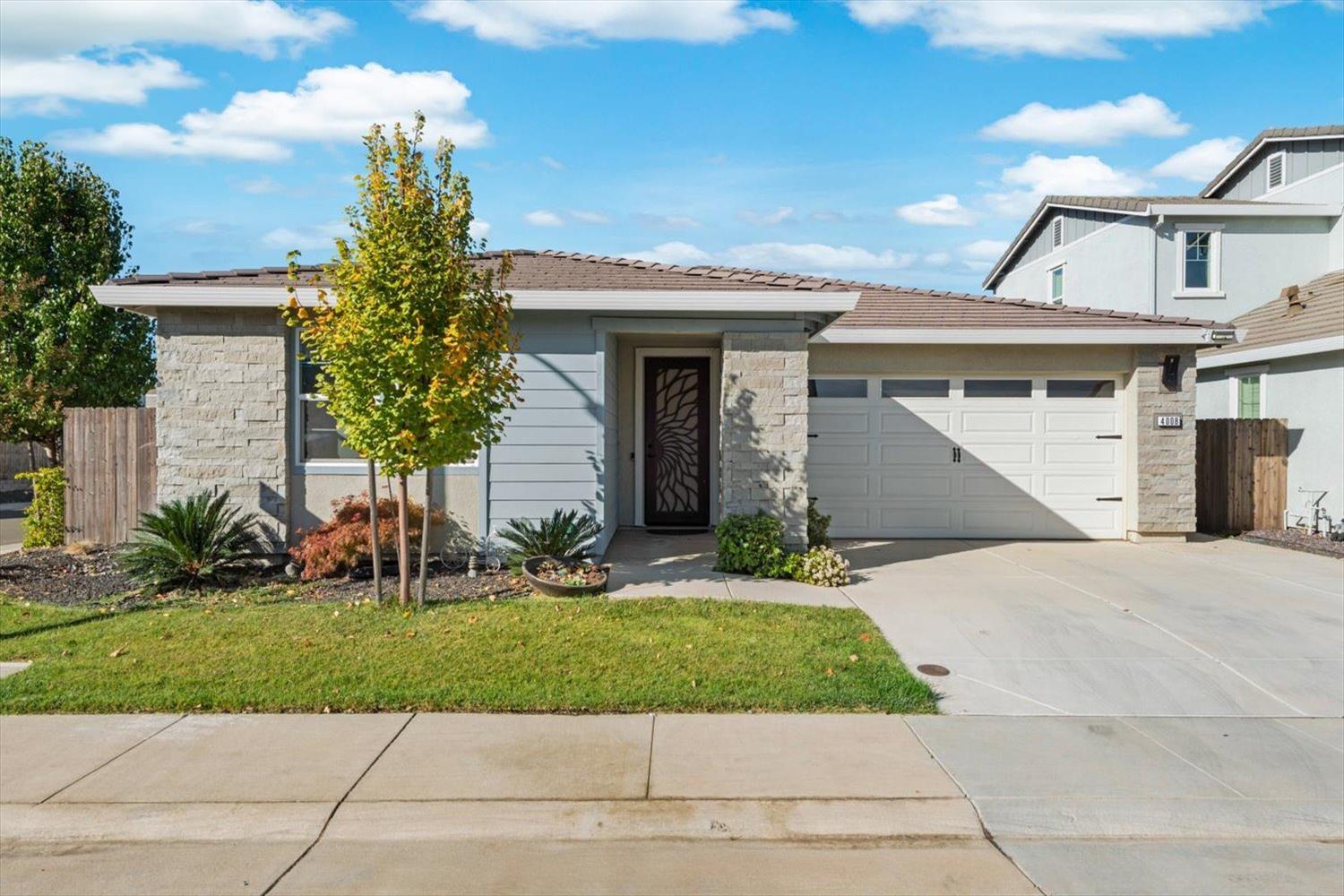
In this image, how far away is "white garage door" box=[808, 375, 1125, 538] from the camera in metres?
13.8

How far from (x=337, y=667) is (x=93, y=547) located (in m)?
7.54

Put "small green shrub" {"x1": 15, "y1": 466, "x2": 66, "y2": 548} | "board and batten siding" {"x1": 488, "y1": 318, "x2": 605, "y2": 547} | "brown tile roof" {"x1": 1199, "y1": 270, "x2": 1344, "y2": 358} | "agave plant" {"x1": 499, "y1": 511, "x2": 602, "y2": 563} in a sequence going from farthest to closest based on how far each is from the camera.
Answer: "brown tile roof" {"x1": 1199, "y1": 270, "x2": 1344, "y2": 358}
"small green shrub" {"x1": 15, "y1": 466, "x2": 66, "y2": 548}
"board and batten siding" {"x1": 488, "y1": 318, "x2": 605, "y2": 547}
"agave plant" {"x1": 499, "y1": 511, "x2": 602, "y2": 563}

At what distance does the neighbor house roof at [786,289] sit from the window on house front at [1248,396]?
160 inches

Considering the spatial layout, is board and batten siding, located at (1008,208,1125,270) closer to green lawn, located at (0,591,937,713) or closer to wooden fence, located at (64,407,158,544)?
green lawn, located at (0,591,937,713)

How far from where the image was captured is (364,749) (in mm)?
5480

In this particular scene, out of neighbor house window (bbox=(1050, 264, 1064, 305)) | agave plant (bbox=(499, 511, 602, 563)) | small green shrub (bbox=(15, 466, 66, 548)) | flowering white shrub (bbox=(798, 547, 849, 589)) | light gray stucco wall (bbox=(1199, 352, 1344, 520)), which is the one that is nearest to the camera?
flowering white shrub (bbox=(798, 547, 849, 589))

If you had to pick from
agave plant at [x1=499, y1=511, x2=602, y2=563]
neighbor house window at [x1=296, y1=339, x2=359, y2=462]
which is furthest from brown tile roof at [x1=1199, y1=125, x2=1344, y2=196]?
neighbor house window at [x1=296, y1=339, x2=359, y2=462]

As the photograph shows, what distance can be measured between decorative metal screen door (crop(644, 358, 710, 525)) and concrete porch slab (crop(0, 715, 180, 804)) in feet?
27.7

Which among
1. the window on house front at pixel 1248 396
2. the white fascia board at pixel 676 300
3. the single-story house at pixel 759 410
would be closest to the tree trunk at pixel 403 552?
the single-story house at pixel 759 410

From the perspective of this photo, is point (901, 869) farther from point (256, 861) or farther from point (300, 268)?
point (300, 268)

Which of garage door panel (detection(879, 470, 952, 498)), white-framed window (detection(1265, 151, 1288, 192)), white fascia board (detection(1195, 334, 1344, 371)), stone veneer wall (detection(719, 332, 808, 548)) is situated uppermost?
white-framed window (detection(1265, 151, 1288, 192))

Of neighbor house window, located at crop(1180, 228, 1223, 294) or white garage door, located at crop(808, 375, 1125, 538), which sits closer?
white garage door, located at crop(808, 375, 1125, 538)

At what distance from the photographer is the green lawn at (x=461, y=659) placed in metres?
6.25

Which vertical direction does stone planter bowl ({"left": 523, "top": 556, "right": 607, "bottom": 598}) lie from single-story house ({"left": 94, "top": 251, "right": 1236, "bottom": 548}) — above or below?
below
